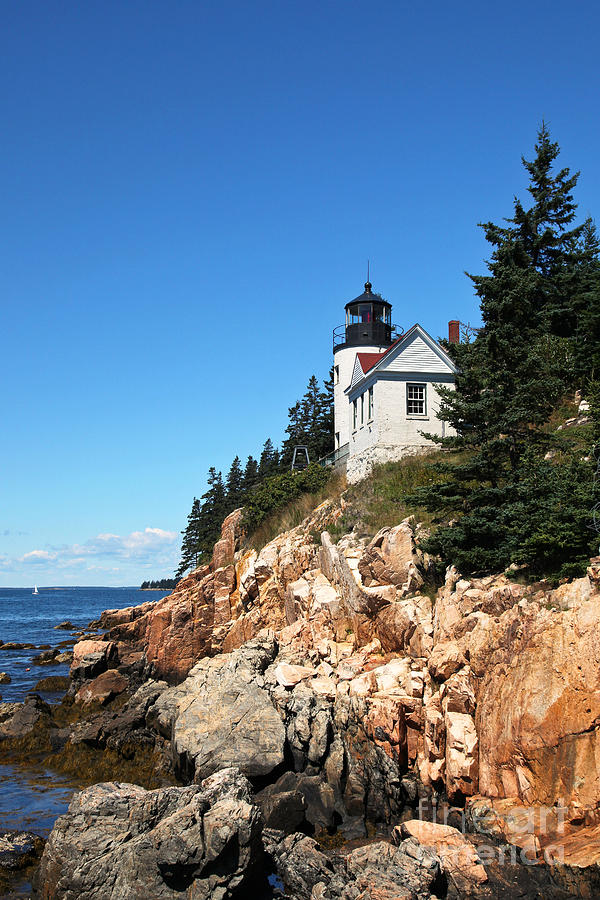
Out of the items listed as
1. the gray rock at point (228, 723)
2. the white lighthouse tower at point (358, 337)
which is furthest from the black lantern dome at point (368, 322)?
the gray rock at point (228, 723)

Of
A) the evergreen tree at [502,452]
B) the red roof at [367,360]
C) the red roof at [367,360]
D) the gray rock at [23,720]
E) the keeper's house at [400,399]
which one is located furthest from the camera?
the red roof at [367,360]

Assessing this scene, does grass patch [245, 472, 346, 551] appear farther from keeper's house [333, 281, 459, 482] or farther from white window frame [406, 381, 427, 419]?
white window frame [406, 381, 427, 419]

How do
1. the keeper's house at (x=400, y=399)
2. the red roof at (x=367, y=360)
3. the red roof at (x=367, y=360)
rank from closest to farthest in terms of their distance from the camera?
the keeper's house at (x=400, y=399) < the red roof at (x=367, y=360) < the red roof at (x=367, y=360)

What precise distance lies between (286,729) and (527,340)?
513 inches

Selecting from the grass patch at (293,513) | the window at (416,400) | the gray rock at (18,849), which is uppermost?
the window at (416,400)

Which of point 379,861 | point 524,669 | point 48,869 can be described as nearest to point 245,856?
point 379,861

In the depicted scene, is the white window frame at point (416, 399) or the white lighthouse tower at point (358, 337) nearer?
the white window frame at point (416, 399)

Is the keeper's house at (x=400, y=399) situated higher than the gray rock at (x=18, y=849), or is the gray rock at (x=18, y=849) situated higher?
the keeper's house at (x=400, y=399)

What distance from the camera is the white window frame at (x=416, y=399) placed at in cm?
2964

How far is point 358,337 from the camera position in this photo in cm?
3741

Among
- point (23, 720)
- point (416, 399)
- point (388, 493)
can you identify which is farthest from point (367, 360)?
point (23, 720)

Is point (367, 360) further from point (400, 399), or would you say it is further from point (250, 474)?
Answer: point (250, 474)

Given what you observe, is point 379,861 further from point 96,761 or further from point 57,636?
point 57,636

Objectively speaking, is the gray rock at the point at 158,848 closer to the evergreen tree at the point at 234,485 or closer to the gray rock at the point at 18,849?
the gray rock at the point at 18,849
